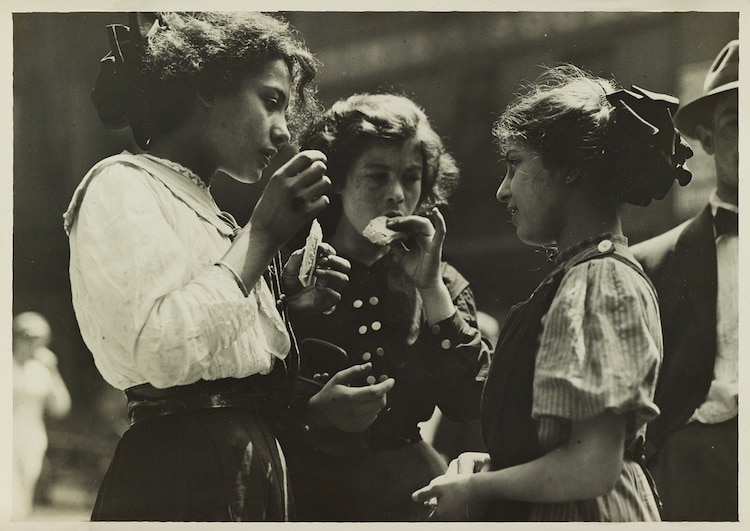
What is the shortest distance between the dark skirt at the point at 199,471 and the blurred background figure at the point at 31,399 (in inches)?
13.1

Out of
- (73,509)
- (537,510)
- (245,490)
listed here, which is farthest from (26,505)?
(537,510)

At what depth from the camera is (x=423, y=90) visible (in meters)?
3.70

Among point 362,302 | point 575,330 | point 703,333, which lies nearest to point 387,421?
point 362,302

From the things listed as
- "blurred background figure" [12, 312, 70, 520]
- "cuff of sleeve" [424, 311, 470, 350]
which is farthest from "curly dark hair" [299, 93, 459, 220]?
"blurred background figure" [12, 312, 70, 520]

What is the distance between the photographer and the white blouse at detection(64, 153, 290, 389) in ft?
11.0

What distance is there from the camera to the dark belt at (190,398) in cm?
342

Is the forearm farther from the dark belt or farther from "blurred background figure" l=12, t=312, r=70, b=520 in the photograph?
"blurred background figure" l=12, t=312, r=70, b=520

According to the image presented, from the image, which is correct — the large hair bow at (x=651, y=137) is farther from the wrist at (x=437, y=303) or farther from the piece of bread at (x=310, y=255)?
the piece of bread at (x=310, y=255)

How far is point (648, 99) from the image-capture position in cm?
360

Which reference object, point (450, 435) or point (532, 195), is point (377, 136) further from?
point (450, 435)

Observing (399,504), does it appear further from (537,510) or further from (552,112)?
(552,112)

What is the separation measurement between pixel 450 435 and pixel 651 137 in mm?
1434

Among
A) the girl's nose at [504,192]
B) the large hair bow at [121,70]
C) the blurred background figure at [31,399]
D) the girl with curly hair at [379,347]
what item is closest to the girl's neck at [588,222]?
the girl's nose at [504,192]

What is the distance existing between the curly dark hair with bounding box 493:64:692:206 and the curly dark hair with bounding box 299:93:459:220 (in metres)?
0.26
